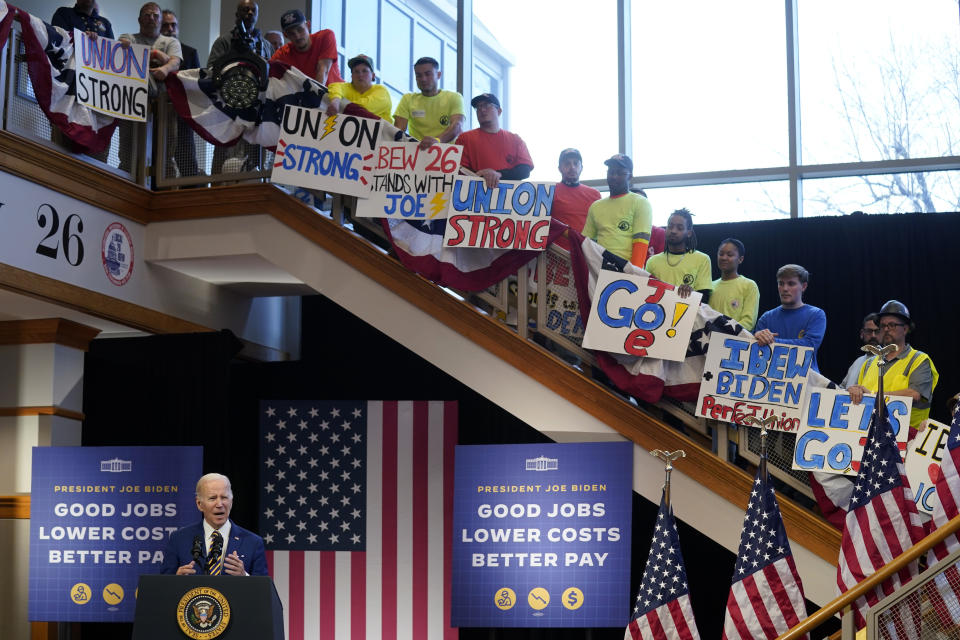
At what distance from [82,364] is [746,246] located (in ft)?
15.2

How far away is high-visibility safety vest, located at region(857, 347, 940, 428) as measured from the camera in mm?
6215

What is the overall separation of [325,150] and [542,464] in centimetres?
220

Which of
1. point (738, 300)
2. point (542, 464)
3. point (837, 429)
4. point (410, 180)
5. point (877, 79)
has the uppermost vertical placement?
point (877, 79)

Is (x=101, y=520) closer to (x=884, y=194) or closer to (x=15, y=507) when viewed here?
(x=15, y=507)

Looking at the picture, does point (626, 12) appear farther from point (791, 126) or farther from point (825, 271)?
point (825, 271)

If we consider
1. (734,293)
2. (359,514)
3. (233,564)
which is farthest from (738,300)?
(233,564)

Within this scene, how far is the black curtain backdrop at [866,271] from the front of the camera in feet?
26.9

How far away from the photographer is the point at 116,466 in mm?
7418

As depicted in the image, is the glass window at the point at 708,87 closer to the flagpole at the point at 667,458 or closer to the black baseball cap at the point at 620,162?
the black baseball cap at the point at 620,162

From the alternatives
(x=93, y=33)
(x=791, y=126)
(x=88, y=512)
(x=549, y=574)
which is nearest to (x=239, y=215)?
Result: (x=93, y=33)

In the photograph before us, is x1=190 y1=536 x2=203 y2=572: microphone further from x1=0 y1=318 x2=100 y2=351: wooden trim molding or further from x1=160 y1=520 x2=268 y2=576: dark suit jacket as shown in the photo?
x1=0 y1=318 x2=100 y2=351: wooden trim molding

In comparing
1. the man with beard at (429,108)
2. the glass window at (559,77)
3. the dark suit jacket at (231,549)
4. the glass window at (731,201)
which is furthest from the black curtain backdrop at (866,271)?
the dark suit jacket at (231,549)

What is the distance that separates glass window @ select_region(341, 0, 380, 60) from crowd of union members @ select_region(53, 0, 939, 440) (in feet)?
7.54

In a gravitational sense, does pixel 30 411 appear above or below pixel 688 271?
below
